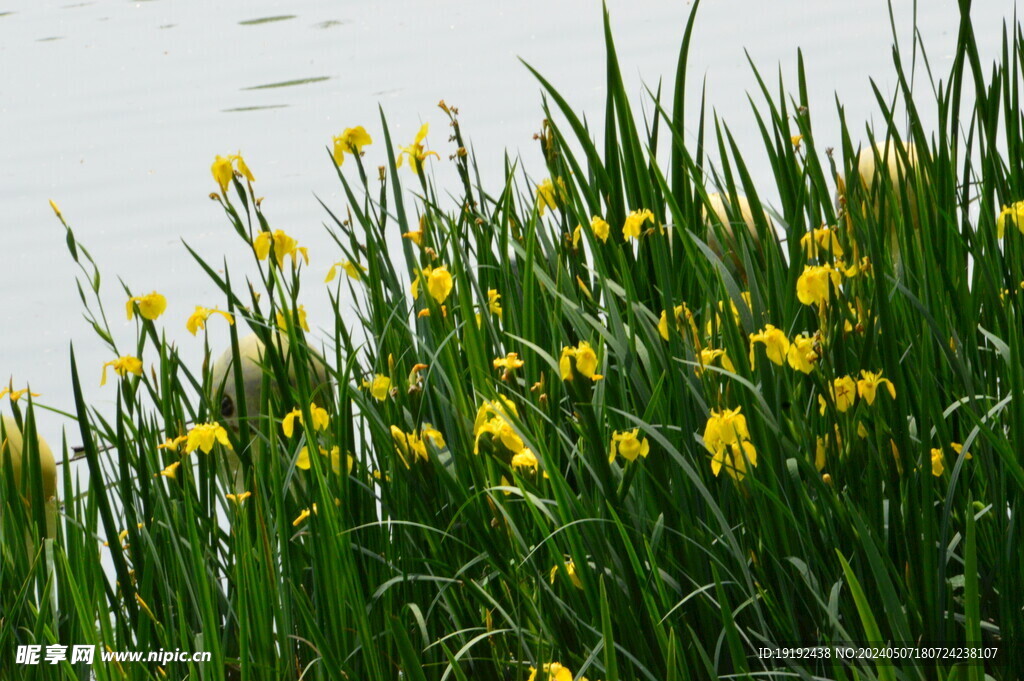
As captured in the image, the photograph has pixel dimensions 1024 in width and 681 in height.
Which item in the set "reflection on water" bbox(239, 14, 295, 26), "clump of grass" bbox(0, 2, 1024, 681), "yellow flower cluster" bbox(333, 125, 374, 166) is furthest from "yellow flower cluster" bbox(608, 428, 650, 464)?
"reflection on water" bbox(239, 14, 295, 26)

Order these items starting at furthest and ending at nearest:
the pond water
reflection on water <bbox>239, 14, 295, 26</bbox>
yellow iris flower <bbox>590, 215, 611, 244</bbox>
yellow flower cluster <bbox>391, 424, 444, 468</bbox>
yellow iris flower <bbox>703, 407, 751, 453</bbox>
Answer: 1. reflection on water <bbox>239, 14, 295, 26</bbox>
2. the pond water
3. yellow iris flower <bbox>590, 215, 611, 244</bbox>
4. yellow flower cluster <bbox>391, 424, 444, 468</bbox>
5. yellow iris flower <bbox>703, 407, 751, 453</bbox>

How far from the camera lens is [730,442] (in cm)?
91

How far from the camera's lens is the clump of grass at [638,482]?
3.12 feet

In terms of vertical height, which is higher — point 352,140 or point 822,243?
point 352,140

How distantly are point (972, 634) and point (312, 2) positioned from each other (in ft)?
19.2

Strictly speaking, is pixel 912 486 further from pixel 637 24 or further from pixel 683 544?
pixel 637 24

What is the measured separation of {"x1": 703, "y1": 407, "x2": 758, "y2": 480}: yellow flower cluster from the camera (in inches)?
35.4

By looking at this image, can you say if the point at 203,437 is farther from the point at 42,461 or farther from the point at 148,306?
the point at 42,461

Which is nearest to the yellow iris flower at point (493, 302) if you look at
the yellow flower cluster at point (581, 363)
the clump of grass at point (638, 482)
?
the clump of grass at point (638, 482)

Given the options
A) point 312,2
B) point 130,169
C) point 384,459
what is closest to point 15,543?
point 384,459

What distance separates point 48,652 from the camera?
3.75ft

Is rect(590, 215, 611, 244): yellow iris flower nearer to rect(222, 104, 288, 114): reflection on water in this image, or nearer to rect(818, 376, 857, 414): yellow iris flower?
rect(818, 376, 857, 414): yellow iris flower

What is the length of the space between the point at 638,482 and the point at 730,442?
0.17 m

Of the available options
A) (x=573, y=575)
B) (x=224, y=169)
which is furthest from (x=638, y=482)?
(x=224, y=169)
